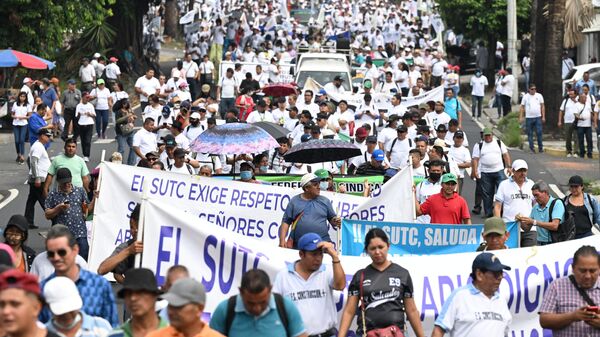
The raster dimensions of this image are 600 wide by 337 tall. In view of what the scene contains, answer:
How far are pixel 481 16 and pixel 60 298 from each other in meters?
38.7

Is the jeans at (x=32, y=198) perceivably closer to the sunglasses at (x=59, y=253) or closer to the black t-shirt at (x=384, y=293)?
the black t-shirt at (x=384, y=293)

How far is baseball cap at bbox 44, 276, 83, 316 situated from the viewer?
7910mm

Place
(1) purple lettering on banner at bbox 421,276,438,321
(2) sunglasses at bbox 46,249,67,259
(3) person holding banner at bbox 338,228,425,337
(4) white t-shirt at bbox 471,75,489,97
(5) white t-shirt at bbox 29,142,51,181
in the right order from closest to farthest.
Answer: (2) sunglasses at bbox 46,249,67,259 → (3) person holding banner at bbox 338,228,425,337 → (1) purple lettering on banner at bbox 421,276,438,321 → (5) white t-shirt at bbox 29,142,51,181 → (4) white t-shirt at bbox 471,75,489,97

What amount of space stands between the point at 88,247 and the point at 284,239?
267cm

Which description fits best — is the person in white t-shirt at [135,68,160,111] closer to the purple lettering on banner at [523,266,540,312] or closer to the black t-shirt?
the purple lettering on banner at [523,266,540,312]

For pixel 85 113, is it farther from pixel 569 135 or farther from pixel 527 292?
pixel 527 292

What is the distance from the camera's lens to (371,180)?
56.3ft

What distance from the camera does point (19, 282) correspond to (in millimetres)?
7289

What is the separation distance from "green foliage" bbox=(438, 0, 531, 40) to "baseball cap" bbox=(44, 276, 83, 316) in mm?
38139

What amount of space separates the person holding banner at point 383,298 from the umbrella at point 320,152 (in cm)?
766

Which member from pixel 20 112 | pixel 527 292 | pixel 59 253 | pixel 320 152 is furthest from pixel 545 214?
pixel 20 112

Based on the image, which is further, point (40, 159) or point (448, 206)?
point (40, 159)

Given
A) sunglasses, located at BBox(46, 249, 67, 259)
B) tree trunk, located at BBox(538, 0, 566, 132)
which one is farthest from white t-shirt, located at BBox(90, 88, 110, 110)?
sunglasses, located at BBox(46, 249, 67, 259)

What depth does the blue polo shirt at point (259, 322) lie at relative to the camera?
8.48 meters
